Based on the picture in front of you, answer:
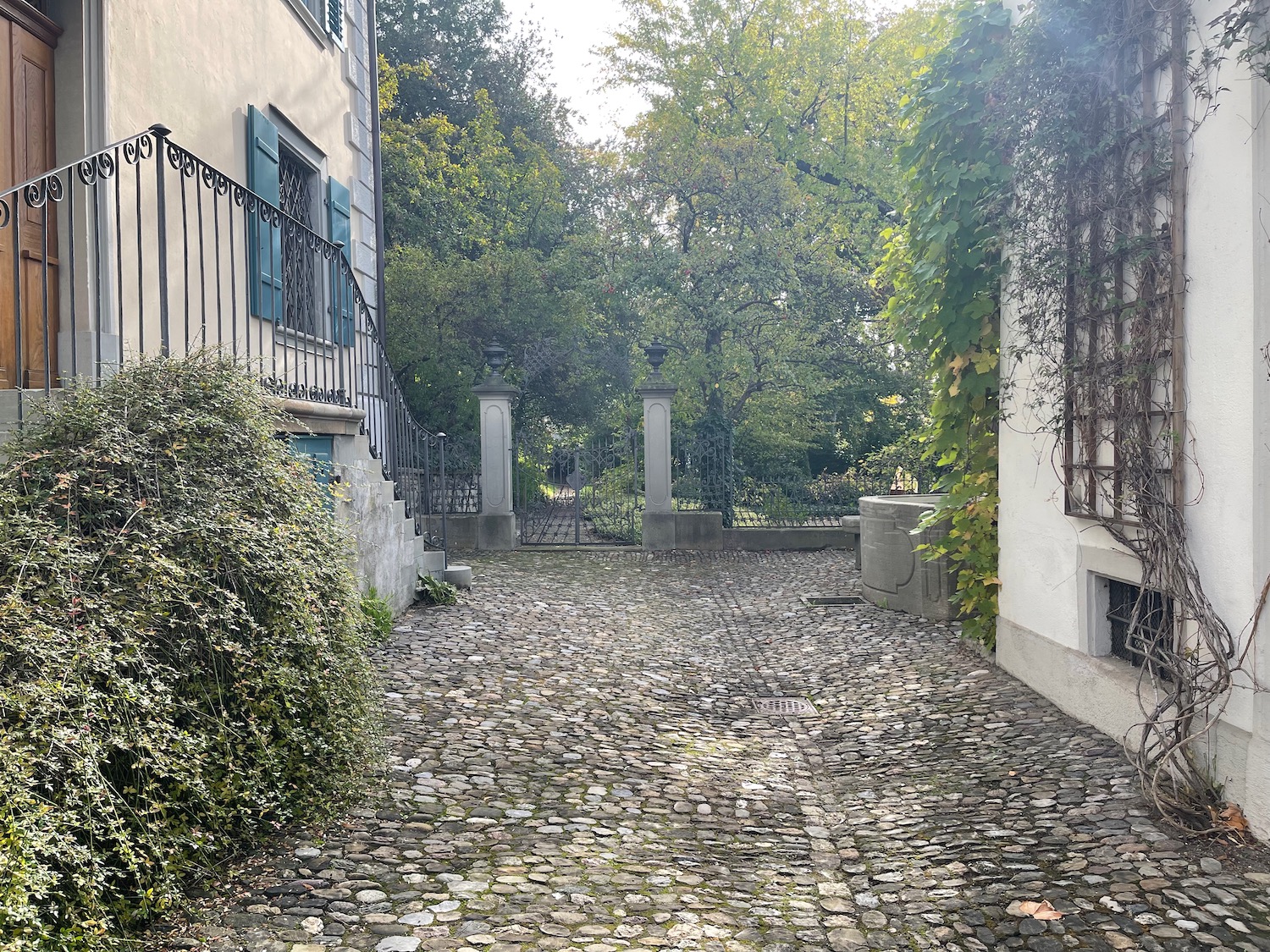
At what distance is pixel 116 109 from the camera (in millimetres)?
5699

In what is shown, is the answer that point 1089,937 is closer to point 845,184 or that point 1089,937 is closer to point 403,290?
point 403,290

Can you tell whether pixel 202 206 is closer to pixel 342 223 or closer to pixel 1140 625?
pixel 342 223

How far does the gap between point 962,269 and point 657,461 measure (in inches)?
323

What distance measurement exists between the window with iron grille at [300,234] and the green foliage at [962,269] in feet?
13.8

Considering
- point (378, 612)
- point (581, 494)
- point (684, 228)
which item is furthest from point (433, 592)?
point (684, 228)

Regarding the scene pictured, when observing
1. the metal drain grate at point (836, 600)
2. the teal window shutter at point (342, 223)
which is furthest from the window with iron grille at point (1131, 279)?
the teal window shutter at point (342, 223)

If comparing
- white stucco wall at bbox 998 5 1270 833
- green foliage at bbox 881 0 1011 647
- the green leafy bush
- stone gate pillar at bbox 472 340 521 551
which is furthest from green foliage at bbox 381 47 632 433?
white stucco wall at bbox 998 5 1270 833

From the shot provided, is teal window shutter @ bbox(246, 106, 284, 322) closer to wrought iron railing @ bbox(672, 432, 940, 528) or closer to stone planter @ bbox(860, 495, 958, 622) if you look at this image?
stone planter @ bbox(860, 495, 958, 622)

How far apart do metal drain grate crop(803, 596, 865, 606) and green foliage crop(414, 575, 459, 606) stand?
356cm

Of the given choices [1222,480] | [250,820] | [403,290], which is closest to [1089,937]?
[1222,480]

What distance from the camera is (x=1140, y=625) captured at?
172 inches

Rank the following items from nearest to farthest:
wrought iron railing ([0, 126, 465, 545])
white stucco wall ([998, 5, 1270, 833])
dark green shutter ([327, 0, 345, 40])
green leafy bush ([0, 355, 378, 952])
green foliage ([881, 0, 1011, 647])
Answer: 1. green leafy bush ([0, 355, 378, 952])
2. white stucco wall ([998, 5, 1270, 833])
3. wrought iron railing ([0, 126, 465, 545])
4. green foliage ([881, 0, 1011, 647])
5. dark green shutter ([327, 0, 345, 40])

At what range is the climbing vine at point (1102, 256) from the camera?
396 cm

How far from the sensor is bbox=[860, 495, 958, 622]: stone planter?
26.8 ft
